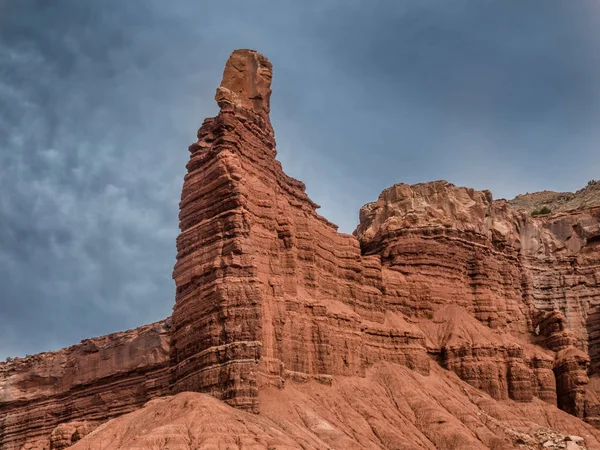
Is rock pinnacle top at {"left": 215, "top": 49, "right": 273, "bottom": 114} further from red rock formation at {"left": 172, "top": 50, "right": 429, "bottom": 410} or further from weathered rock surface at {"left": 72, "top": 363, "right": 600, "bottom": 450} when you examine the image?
weathered rock surface at {"left": 72, "top": 363, "right": 600, "bottom": 450}

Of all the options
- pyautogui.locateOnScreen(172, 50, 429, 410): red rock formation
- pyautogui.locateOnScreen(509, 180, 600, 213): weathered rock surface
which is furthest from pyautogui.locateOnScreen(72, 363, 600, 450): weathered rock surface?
pyautogui.locateOnScreen(509, 180, 600, 213): weathered rock surface

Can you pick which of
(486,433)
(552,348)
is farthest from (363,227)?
(486,433)

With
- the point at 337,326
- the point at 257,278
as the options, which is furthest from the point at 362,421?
the point at 257,278

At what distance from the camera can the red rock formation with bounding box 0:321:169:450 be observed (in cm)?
A: 7825

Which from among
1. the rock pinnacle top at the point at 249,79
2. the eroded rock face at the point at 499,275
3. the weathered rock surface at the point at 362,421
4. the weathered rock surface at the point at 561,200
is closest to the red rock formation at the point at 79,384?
A: the weathered rock surface at the point at 362,421

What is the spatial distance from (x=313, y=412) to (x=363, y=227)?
113 feet

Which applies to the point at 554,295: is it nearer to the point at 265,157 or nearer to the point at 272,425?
the point at 265,157

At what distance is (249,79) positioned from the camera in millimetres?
74812

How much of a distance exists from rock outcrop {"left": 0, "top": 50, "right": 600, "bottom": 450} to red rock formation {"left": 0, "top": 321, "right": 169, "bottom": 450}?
0.17 m

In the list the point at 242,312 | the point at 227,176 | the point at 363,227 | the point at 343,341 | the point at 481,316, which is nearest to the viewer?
the point at 242,312

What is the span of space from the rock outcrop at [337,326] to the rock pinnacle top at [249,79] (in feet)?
0.44

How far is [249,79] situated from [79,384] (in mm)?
32335

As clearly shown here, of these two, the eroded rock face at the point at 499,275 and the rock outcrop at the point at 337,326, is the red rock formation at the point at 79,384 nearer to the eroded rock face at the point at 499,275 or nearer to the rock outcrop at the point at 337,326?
the rock outcrop at the point at 337,326

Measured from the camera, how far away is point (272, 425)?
181ft
